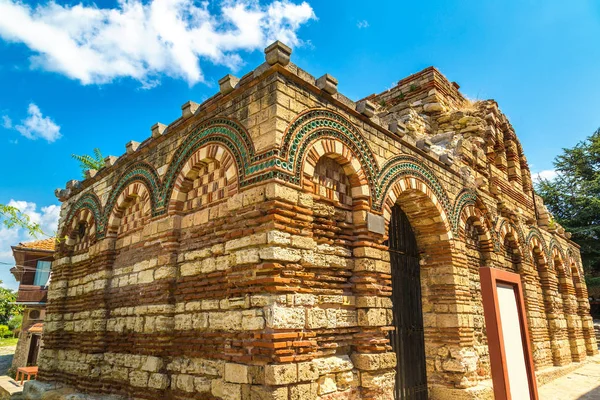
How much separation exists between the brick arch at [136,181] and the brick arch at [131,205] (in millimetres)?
46

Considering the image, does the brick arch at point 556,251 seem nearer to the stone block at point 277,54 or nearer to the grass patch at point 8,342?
the stone block at point 277,54

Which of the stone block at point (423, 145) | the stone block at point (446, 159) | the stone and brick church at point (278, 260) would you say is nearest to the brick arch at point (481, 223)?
the stone and brick church at point (278, 260)

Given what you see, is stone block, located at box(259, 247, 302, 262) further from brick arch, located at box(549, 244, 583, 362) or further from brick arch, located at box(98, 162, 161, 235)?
brick arch, located at box(549, 244, 583, 362)

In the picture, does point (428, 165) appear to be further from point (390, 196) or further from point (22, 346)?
point (22, 346)

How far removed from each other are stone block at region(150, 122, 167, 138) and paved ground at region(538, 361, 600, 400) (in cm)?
849

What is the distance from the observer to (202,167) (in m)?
5.30

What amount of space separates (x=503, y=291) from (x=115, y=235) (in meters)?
6.17

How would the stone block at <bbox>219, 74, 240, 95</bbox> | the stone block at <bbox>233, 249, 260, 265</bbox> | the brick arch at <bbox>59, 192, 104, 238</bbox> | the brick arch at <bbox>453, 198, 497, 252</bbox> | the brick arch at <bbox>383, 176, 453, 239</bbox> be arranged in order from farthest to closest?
the brick arch at <bbox>453, 198, 497, 252</bbox>, the brick arch at <bbox>59, 192, 104, 238</bbox>, the brick arch at <bbox>383, 176, 453, 239</bbox>, the stone block at <bbox>219, 74, 240, 95</bbox>, the stone block at <bbox>233, 249, 260, 265</bbox>

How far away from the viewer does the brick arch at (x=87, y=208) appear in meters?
7.34

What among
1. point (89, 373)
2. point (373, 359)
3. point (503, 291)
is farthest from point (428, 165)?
point (89, 373)

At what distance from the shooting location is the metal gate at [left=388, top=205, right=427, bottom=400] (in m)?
5.83

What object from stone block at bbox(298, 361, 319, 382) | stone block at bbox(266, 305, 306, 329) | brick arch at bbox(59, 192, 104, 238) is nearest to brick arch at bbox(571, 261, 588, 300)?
stone block at bbox(298, 361, 319, 382)

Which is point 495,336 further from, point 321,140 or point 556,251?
point 556,251

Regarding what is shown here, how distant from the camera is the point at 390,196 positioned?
555cm
